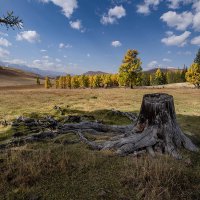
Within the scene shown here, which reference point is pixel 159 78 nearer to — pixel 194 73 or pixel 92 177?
pixel 194 73

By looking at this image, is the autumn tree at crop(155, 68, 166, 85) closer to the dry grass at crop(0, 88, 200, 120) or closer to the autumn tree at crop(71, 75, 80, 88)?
the autumn tree at crop(71, 75, 80, 88)

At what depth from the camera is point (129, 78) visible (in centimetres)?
6047

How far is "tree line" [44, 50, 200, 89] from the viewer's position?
58281 millimetres

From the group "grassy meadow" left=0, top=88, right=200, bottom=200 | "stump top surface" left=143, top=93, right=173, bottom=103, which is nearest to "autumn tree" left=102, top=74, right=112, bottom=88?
"stump top surface" left=143, top=93, right=173, bottom=103

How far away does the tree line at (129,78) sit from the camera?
2295 inches

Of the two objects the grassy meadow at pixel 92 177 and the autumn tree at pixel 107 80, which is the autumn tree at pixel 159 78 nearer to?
the autumn tree at pixel 107 80

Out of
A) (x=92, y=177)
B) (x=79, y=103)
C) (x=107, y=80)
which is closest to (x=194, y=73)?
(x=107, y=80)

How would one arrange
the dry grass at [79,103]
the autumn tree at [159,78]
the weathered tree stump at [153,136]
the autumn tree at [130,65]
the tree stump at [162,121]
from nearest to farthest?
the weathered tree stump at [153,136]
the tree stump at [162,121]
the dry grass at [79,103]
the autumn tree at [130,65]
the autumn tree at [159,78]

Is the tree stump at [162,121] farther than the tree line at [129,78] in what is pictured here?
No

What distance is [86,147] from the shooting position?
339 inches

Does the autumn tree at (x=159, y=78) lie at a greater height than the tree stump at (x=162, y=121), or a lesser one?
greater

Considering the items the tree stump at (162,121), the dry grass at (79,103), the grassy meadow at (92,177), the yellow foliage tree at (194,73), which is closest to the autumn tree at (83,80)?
the yellow foliage tree at (194,73)

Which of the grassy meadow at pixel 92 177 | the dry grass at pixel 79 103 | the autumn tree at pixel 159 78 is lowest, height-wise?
the dry grass at pixel 79 103

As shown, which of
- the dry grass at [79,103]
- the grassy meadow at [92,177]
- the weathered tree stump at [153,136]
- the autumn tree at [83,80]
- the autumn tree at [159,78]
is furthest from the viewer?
the autumn tree at [159,78]
